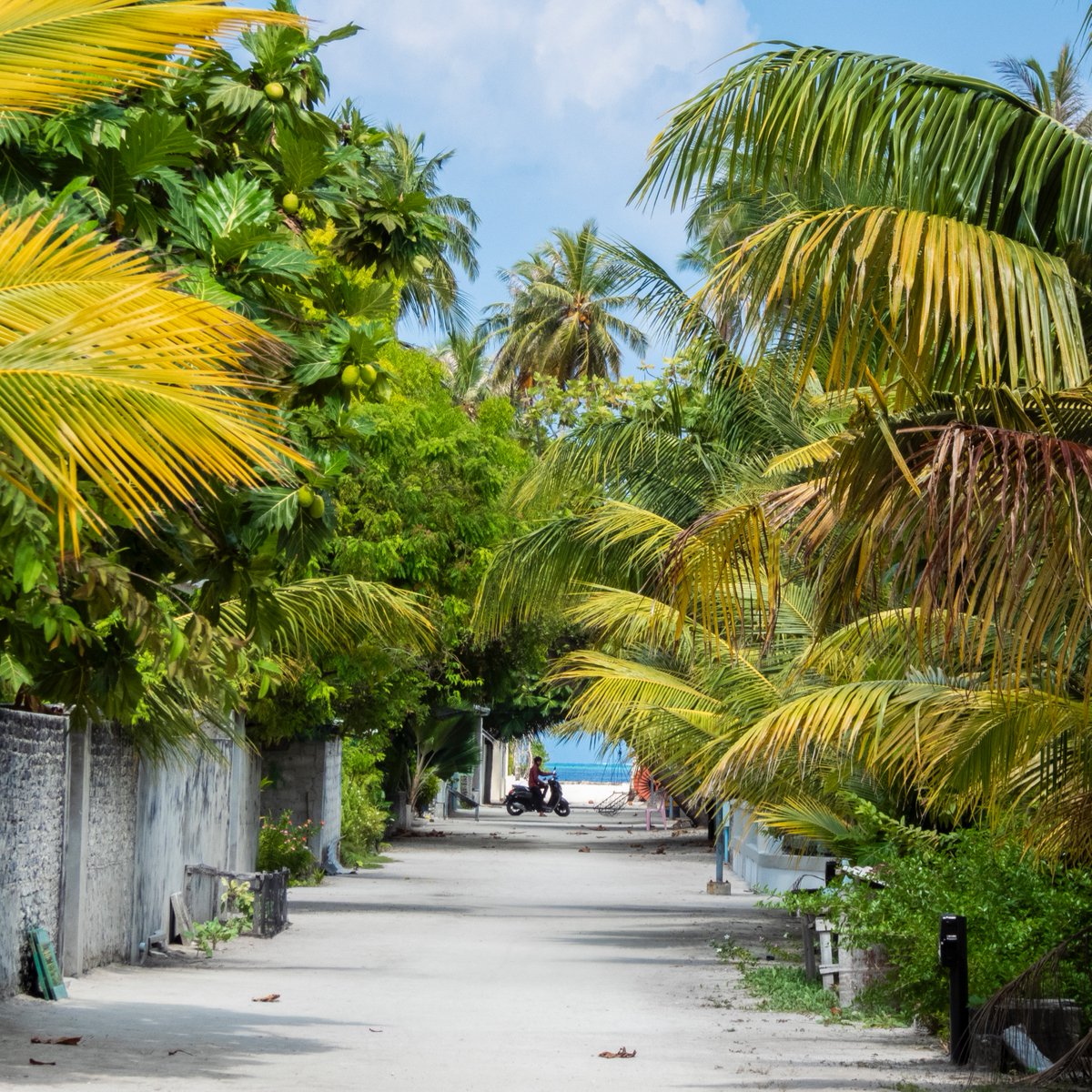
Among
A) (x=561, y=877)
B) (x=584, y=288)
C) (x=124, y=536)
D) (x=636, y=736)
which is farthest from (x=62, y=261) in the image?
(x=584, y=288)

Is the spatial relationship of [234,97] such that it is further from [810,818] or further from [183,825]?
[183,825]

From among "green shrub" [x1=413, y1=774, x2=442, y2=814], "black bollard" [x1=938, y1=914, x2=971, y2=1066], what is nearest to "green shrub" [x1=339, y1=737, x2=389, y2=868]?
"green shrub" [x1=413, y1=774, x2=442, y2=814]

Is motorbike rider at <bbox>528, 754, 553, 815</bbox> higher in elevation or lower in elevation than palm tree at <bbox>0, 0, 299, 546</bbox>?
lower

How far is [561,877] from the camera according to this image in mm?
25516

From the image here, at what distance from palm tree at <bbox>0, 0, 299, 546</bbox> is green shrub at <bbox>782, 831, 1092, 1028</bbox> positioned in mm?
6540

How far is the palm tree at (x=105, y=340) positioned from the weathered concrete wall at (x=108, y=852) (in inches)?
336

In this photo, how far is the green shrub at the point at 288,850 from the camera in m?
21.6

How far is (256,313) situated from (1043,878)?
5.85 metres

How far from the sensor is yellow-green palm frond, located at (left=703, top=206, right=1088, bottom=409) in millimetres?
5562

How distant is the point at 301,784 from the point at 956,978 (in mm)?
16716

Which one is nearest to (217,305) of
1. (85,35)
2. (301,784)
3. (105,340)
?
(85,35)

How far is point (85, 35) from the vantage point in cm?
397

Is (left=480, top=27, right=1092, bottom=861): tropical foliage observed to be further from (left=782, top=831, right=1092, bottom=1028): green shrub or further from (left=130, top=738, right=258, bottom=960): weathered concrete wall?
(left=130, top=738, right=258, bottom=960): weathered concrete wall

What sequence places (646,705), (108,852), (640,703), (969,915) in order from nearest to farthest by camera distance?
(969,915), (108,852), (646,705), (640,703)
